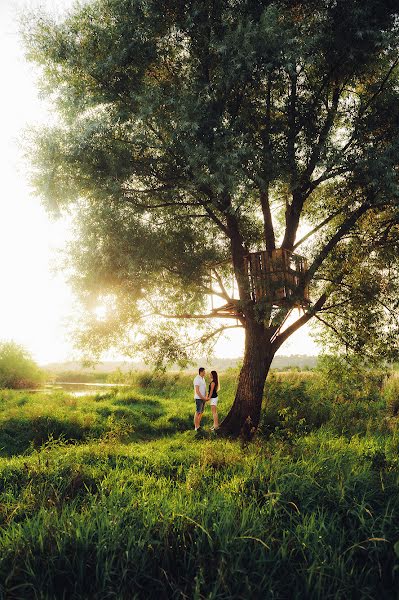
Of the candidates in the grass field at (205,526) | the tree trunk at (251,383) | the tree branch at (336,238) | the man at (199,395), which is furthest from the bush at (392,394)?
the grass field at (205,526)

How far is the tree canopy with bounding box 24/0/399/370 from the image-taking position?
10.1 metres

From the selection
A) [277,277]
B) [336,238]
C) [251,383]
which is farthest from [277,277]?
[251,383]

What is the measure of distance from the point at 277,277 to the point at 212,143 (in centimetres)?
414

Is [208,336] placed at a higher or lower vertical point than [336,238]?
lower

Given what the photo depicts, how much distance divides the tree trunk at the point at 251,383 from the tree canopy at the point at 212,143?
0.68 meters

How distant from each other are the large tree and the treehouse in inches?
4.3

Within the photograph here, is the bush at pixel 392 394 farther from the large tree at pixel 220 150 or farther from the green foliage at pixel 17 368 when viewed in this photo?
the green foliage at pixel 17 368

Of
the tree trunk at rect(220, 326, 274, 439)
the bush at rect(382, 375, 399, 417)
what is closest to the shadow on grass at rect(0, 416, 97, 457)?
the tree trunk at rect(220, 326, 274, 439)

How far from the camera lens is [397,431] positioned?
12430 mm

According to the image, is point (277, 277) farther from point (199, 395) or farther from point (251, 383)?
point (199, 395)

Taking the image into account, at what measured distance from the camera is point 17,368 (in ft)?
114

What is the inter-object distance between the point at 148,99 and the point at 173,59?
2.51 metres

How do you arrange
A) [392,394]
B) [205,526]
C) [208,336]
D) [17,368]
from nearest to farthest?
[205,526]
[208,336]
[392,394]
[17,368]

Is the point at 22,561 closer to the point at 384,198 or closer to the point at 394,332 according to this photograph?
the point at 384,198
